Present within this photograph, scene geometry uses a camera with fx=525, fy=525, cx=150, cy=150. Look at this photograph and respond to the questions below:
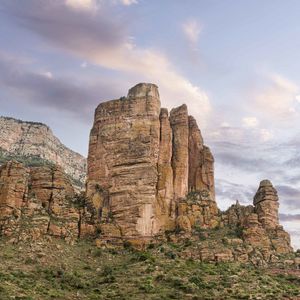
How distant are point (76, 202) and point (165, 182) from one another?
16259 millimetres

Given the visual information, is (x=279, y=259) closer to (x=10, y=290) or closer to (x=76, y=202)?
(x=76, y=202)

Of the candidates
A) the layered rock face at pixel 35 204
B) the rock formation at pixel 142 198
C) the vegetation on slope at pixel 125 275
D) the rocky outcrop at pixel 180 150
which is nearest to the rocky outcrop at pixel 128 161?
the rock formation at pixel 142 198

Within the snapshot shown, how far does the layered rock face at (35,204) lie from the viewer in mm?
81438

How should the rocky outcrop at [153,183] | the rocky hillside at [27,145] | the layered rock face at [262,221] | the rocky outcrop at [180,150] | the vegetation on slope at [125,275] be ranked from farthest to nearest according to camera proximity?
the rocky hillside at [27,145] < the rocky outcrop at [180,150] < the rocky outcrop at [153,183] < the layered rock face at [262,221] < the vegetation on slope at [125,275]

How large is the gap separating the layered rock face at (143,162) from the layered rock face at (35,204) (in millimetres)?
5547

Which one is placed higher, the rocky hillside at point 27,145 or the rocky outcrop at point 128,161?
the rocky hillside at point 27,145

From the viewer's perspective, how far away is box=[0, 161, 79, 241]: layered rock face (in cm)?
8144

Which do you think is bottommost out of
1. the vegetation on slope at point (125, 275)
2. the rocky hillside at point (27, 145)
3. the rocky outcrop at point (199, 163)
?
the vegetation on slope at point (125, 275)

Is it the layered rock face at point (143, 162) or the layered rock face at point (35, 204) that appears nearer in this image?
the layered rock face at point (35, 204)

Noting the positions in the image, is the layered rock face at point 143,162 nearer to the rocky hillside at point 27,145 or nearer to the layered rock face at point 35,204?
the layered rock face at point 35,204

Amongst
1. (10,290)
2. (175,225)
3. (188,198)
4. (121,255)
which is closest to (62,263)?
(121,255)

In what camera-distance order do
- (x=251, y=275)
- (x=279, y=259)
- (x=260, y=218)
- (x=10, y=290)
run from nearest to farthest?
(x=10, y=290) < (x=251, y=275) < (x=279, y=259) < (x=260, y=218)

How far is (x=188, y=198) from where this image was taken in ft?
316

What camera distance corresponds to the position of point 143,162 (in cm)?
9262
